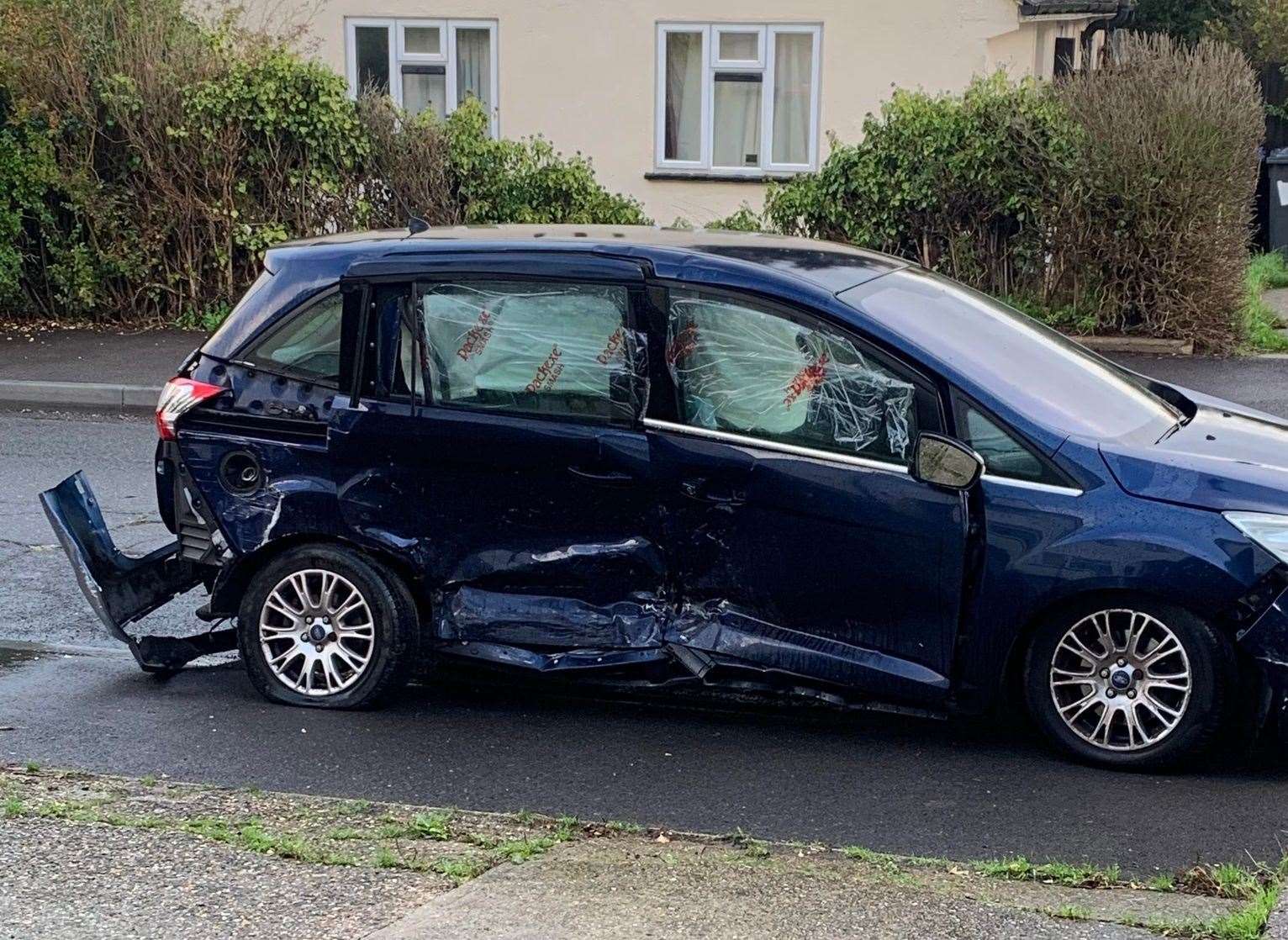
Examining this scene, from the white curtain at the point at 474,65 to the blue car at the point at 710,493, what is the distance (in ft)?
48.5

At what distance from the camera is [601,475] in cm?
559

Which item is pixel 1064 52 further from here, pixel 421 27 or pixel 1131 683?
pixel 1131 683

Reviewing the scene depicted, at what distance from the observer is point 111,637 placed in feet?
22.9

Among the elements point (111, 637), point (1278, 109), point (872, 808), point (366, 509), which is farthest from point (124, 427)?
point (1278, 109)

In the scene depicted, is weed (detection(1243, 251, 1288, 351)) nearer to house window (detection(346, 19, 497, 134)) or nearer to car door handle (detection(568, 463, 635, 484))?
house window (detection(346, 19, 497, 134))

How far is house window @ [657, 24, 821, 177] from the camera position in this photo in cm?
1978

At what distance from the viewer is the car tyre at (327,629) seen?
586 centimetres

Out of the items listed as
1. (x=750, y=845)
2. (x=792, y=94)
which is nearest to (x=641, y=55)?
(x=792, y=94)

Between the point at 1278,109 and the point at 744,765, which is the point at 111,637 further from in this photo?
the point at 1278,109

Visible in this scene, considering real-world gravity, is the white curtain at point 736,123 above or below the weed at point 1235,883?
above

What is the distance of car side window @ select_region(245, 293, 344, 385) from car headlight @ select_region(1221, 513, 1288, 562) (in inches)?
120

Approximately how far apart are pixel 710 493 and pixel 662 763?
2.96ft

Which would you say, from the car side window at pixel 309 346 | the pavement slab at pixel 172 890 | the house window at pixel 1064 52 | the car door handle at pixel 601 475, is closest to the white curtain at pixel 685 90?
the house window at pixel 1064 52

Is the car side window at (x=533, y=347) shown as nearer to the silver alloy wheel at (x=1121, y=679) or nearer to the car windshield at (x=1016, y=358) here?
the car windshield at (x=1016, y=358)
